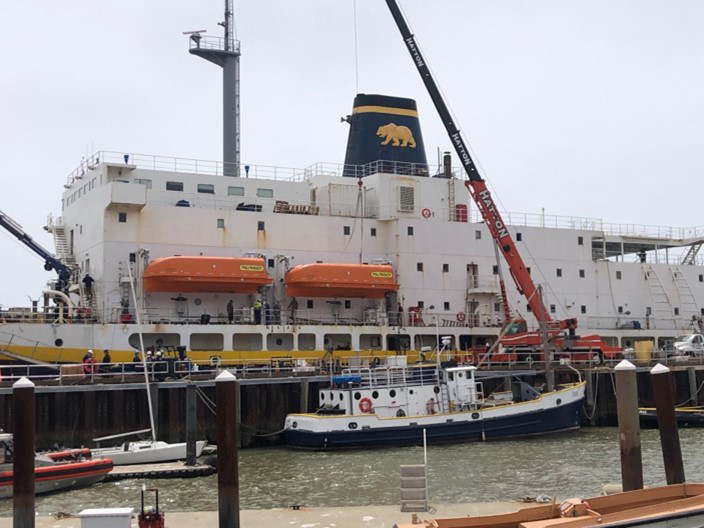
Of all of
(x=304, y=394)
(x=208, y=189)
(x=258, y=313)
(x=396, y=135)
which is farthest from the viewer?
(x=396, y=135)

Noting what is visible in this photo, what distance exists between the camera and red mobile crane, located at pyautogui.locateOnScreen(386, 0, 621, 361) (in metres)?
39.7

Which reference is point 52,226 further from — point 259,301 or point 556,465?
point 556,465

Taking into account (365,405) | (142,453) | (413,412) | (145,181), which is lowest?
(142,453)

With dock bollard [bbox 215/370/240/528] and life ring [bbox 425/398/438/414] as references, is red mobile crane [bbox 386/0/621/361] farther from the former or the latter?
dock bollard [bbox 215/370/240/528]

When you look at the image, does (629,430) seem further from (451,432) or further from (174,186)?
(174,186)

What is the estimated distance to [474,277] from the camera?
146 feet

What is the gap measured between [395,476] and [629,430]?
891 centimetres

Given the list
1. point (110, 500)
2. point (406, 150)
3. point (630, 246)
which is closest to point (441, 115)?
point (406, 150)

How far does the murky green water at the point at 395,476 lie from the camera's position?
67.7 feet

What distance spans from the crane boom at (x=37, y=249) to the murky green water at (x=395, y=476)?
1543cm

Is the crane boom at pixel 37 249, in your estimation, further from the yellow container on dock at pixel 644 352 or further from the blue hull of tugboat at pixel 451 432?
the yellow container on dock at pixel 644 352

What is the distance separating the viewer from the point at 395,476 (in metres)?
23.9

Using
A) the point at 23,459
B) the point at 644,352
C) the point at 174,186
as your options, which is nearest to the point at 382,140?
the point at 174,186

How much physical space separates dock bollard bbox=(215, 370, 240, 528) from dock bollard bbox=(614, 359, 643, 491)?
727 cm
